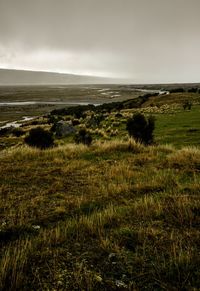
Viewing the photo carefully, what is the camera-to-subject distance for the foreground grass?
142 inches

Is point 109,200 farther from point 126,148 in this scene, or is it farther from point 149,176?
point 126,148

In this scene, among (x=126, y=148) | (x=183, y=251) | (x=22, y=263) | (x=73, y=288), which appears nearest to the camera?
(x=73, y=288)

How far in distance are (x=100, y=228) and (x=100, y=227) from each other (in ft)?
0.11

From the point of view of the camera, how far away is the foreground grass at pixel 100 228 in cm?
361

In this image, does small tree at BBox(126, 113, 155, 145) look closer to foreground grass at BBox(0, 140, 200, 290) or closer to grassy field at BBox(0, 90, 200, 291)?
grassy field at BBox(0, 90, 200, 291)

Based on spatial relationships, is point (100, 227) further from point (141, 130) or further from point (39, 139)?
point (141, 130)

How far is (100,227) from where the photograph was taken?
194 inches

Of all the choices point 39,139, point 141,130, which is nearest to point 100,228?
point 39,139

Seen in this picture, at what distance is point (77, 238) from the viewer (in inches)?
183

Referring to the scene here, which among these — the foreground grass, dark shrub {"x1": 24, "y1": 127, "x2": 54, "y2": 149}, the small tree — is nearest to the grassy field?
the foreground grass

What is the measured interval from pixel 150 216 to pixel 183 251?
54.3 inches

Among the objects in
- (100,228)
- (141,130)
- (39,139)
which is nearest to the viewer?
(100,228)

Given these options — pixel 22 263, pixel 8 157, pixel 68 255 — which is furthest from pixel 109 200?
pixel 8 157

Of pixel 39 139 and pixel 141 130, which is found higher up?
pixel 141 130
